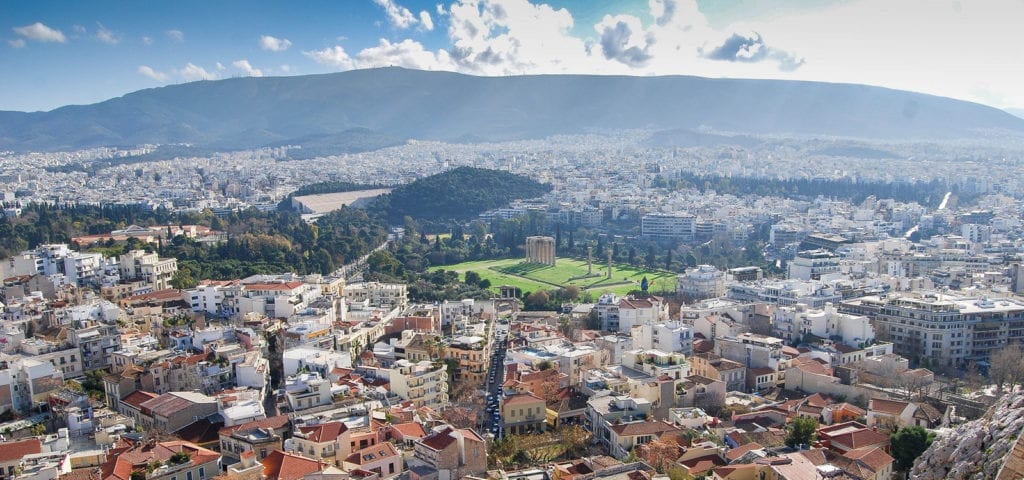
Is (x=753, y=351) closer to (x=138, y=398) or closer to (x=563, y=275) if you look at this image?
(x=138, y=398)

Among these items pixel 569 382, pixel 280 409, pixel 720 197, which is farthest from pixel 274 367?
pixel 720 197

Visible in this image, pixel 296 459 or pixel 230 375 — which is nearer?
pixel 296 459

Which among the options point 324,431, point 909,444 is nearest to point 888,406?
point 909,444

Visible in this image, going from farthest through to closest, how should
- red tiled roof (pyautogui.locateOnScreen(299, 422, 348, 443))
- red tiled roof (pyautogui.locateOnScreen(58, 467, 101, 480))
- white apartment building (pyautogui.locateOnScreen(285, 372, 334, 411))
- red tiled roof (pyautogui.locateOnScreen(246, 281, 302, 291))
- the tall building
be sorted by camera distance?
1. red tiled roof (pyautogui.locateOnScreen(246, 281, 302, 291))
2. the tall building
3. white apartment building (pyautogui.locateOnScreen(285, 372, 334, 411))
4. red tiled roof (pyautogui.locateOnScreen(299, 422, 348, 443))
5. red tiled roof (pyautogui.locateOnScreen(58, 467, 101, 480))

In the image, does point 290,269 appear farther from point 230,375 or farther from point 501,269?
point 230,375

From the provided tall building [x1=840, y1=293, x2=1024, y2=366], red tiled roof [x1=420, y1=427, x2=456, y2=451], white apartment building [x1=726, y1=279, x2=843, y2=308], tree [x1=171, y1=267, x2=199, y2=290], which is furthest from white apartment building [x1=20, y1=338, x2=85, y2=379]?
tall building [x1=840, y1=293, x2=1024, y2=366]

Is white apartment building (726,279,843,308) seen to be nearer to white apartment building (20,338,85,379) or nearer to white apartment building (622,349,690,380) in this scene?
white apartment building (622,349,690,380)
